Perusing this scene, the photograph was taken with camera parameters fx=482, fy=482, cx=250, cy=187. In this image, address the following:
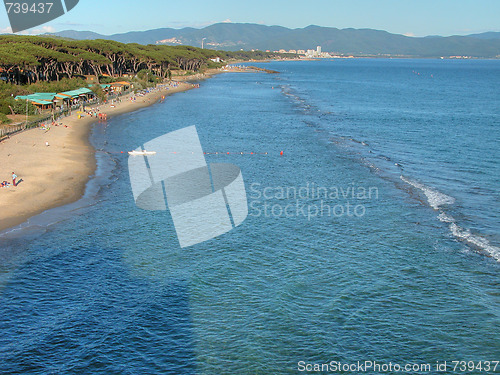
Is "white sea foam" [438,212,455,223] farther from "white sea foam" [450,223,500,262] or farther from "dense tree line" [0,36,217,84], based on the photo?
"dense tree line" [0,36,217,84]

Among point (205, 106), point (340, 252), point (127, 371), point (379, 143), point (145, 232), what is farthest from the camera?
point (205, 106)

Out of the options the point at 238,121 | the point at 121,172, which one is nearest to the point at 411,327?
the point at 121,172

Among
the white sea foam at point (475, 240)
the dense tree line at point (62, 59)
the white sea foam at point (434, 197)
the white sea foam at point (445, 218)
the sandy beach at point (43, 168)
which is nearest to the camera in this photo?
the white sea foam at point (475, 240)

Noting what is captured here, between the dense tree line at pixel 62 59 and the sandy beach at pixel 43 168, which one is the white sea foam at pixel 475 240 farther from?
the dense tree line at pixel 62 59

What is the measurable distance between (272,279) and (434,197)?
61.0 ft

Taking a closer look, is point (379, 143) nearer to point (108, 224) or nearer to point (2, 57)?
point (108, 224)

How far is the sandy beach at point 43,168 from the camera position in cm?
3212

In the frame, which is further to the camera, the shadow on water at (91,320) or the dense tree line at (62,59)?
the dense tree line at (62,59)

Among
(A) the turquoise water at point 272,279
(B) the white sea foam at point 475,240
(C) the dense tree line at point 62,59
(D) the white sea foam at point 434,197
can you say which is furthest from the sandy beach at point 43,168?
(D) the white sea foam at point 434,197

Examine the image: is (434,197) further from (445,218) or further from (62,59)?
(62,59)

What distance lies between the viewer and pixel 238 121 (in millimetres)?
75000

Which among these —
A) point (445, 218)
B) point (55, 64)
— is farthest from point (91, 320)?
point (55, 64)

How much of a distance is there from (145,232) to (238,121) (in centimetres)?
4766

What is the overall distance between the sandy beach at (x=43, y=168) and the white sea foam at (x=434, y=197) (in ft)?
85.1
